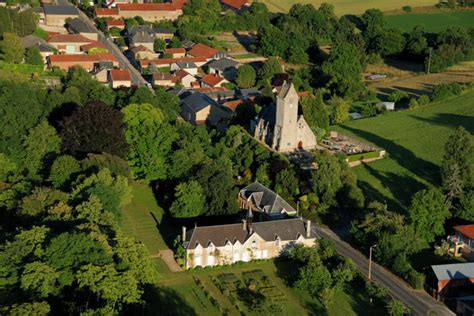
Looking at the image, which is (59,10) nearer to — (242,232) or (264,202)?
(264,202)

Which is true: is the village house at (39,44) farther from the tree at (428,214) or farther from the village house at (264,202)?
the tree at (428,214)

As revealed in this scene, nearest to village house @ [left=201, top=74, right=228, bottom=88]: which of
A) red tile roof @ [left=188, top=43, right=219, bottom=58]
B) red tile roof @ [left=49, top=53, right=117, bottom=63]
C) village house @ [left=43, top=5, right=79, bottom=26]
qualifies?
red tile roof @ [left=188, top=43, right=219, bottom=58]

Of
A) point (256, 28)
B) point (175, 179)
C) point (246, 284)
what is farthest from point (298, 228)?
point (256, 28)

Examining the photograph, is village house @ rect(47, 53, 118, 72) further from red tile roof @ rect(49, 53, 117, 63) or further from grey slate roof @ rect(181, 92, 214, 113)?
grey slate roof @ rect(181, 92, 214, 113)

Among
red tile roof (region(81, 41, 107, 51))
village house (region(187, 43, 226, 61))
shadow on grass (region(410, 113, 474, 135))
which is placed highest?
red tile roof (region(81, 41, 107, 51))

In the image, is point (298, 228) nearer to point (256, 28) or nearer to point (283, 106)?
point (283, 106)
